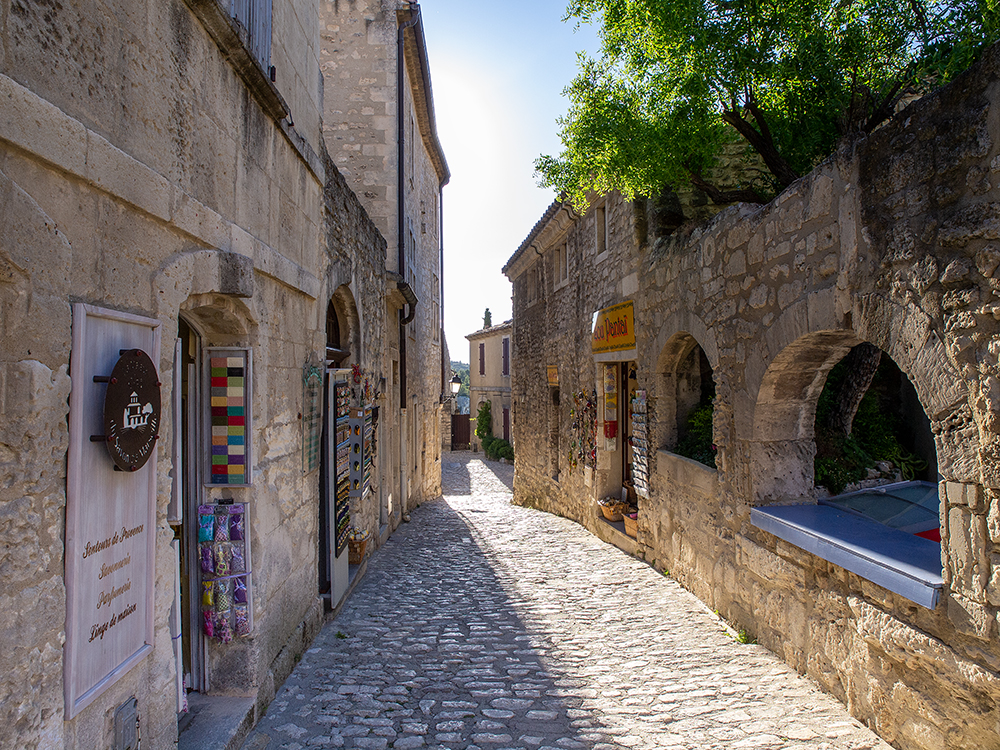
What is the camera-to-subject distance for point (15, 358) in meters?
1.69

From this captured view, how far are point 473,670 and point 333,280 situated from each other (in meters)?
3.42

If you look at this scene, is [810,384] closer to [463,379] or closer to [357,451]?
[357,451]

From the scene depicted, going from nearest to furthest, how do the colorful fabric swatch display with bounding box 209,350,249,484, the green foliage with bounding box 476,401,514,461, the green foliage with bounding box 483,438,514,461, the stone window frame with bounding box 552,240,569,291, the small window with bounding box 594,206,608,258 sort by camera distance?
the colorful fabric swatch display with bounding box 209,350,249,484, the small window with bounding box 594,206,608,258, the stone window frame with bounding box 552,240,569,291, the green foliage with bounding box 483,438,514,461, the green foliage with bounding box 476,401,514,461

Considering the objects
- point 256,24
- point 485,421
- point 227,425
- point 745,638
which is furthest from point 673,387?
point 485,421

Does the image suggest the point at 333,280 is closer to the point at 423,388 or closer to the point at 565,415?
the point at 565,415

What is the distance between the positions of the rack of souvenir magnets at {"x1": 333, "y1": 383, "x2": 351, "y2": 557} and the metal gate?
82.7ft

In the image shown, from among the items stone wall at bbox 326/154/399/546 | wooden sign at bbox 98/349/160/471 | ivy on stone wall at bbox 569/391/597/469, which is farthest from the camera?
ivy on stone wall at bbox 569/391/597/469

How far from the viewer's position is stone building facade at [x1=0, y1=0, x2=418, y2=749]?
175 centimetres

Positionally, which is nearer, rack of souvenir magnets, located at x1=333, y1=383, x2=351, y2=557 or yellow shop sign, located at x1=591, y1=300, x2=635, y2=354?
rack of souvenir magnets, located at x1=333, y1=383, x2=351, y2=557

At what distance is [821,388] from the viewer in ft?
14.7

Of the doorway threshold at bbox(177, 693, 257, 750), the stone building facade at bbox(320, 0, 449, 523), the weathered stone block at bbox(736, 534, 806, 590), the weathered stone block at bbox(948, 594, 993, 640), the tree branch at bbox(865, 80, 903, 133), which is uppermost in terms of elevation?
the stone building facade at bbox(320, 0, 449, 523)

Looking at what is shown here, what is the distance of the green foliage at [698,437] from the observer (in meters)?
6.12

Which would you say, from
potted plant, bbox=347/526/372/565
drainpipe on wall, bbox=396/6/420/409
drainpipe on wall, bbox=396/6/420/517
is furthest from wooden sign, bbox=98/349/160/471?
drainpipe on wall, bbox=396/6/420/409

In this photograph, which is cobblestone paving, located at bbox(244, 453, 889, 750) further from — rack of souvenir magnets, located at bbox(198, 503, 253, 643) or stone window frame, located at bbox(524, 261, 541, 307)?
stone window frame, located at bbox(524, 261, 541, 307)
